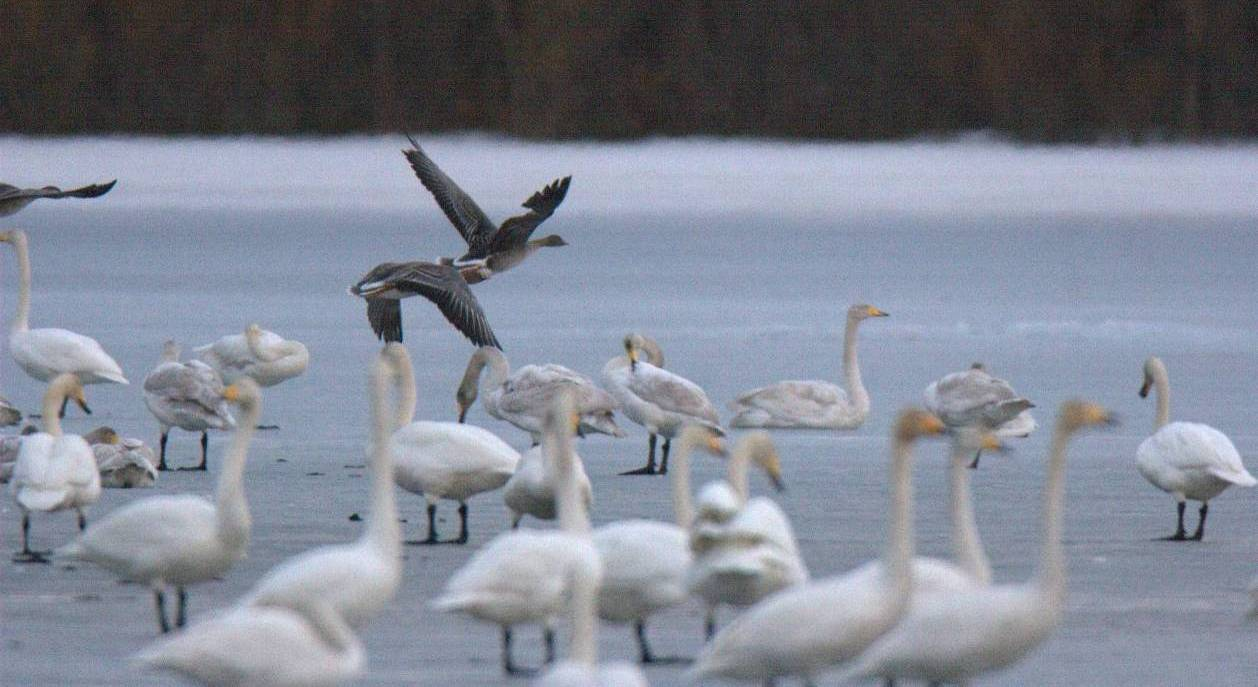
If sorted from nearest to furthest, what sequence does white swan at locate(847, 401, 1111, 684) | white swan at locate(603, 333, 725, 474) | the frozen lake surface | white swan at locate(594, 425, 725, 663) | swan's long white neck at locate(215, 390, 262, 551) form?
white swan at locate(847, 401, 1111, 684) < white swan at locate(594, 425, 725, 663) < swan's long white neck at locate(215, 390, 262, 551) < the frozen lake surface < white swan at locate(603, 333, 725, 474)

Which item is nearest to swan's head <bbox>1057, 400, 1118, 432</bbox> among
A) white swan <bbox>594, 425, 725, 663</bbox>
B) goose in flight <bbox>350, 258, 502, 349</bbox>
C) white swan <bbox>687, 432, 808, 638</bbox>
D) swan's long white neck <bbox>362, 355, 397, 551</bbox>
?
white swan <bbox>687, 432, 808, 638</bbox>

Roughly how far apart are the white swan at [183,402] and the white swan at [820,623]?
18.5ft

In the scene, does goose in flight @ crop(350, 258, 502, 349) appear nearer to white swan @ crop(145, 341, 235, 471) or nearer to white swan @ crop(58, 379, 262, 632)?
white swan @ crop(145, 341, 235, 471)

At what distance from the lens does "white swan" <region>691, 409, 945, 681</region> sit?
5117 millimetres

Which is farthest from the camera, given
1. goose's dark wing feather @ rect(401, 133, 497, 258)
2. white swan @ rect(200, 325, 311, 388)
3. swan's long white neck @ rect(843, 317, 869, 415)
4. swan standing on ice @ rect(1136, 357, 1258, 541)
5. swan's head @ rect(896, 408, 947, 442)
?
goose's dark wing feather @ rect(401, 133, 497, 258)

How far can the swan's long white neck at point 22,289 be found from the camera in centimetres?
1298

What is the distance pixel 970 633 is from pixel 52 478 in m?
3.71

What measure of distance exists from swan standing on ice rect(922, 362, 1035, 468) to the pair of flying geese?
7.36 ft

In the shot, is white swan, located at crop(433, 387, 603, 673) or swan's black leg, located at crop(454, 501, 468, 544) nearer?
white swan, located at crop(433, 387, 603, 673)

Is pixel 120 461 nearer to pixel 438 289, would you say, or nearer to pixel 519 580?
pixel 438 289

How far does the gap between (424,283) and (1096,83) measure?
2268 inches

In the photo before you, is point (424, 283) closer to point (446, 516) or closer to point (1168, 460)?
point (446, 516)

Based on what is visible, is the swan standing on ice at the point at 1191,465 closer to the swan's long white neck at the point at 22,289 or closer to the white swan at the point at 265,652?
the white swan at the point at 265,652

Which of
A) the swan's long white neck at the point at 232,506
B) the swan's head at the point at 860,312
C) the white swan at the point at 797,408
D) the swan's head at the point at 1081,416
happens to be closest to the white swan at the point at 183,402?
the white swan at the point at 797,408
